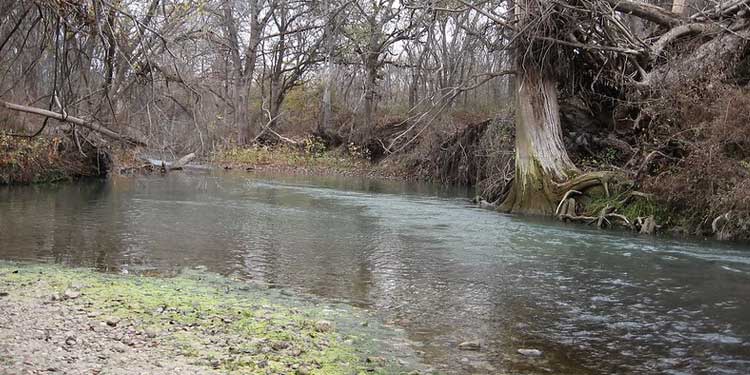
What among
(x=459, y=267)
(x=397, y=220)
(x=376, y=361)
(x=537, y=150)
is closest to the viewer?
(x=376, y=361)

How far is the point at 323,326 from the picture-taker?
6836 millimetres

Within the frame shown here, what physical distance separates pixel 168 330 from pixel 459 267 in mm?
5588

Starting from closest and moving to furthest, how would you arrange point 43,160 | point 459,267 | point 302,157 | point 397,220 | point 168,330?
point 168,330, point 459,267, point 397,220, point 43,160, point 302,157

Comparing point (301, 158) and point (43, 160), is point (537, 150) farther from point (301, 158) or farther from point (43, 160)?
point (301, 158)

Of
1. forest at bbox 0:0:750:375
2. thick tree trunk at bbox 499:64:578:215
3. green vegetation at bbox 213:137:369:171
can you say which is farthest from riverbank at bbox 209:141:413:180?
thick tree trunk at bbox 499:64:578:215

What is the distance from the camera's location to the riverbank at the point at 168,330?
5305 millimetres

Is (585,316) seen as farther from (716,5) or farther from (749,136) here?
(716,5)

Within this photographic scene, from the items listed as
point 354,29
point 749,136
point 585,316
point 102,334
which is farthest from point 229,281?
point 354,29

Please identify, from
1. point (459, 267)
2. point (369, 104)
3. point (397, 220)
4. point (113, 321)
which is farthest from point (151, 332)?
point (369, 104)

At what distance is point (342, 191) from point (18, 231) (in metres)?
13.3

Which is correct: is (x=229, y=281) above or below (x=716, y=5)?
below

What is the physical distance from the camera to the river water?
267 inches

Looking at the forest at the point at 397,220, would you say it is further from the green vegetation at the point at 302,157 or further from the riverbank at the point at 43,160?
the green vegetation at the point at 302,157

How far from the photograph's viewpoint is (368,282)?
955 cm
